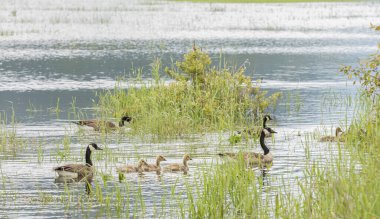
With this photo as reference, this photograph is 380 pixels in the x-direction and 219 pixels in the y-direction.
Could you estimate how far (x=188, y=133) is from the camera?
23.8 metres

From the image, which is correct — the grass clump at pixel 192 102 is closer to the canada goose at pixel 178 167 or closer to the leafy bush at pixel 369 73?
the leafy bush at pixel 369 73

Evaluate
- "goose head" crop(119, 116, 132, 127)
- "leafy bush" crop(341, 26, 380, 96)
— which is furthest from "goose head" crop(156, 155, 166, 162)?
"goose head" crop(119, 116, 132, 127)

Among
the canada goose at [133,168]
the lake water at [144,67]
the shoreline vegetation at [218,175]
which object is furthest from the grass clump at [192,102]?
the canada goose at [133,168]

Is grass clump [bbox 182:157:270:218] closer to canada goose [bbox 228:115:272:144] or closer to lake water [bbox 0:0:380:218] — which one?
lake water [bbox 0:0:380:218]

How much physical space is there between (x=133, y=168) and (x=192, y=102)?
6.73 metres

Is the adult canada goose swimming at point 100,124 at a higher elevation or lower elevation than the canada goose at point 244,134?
higher

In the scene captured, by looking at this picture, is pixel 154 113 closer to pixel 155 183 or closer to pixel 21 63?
pixel 155 183

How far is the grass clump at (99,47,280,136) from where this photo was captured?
2384cm

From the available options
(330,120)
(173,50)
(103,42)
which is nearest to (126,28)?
(103,42)

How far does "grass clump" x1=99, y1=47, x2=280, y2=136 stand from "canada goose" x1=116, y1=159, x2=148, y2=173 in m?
4.66

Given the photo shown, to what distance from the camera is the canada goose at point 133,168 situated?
18.2m

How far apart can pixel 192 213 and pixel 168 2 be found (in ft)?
300

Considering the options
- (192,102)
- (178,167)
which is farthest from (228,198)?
(192,102)

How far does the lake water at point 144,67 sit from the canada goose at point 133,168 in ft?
0.81
